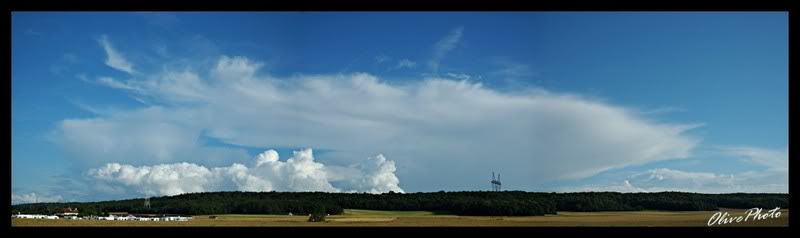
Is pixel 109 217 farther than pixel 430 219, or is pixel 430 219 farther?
pixel 430 219

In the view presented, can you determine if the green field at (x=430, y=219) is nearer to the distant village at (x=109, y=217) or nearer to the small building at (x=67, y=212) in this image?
the distant village at (x=109, y=217)

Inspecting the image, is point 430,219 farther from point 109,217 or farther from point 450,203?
point 109,217

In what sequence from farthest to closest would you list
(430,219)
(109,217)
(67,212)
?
(67,212), (430,219), (109,217)

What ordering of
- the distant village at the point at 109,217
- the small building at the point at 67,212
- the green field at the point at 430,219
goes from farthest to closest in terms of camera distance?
the small building at the point at 67,212, the distant village at the point at 109,217, the green field at the point at 430,219

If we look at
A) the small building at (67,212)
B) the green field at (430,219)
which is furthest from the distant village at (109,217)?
the green field at (430,219)

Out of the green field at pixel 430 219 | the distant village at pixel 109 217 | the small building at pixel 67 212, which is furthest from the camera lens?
the small building at pixel 67 212

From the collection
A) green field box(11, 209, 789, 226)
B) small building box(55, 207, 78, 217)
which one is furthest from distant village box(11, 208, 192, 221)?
green field box(11, 209, 789, 226)

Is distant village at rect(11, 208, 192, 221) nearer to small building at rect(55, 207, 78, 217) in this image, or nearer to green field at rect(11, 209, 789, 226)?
small building at rect(55, 207, 78, 217)

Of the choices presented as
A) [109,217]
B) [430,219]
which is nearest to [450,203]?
[430,219]
